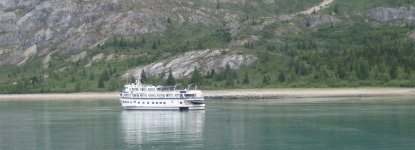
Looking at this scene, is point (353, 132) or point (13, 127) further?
point (13, 127)

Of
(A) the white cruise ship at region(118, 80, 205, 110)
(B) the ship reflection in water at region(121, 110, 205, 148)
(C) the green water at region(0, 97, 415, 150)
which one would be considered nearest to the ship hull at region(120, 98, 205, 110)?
(A) the white cruise ship at region(118, 80, 205, 110)

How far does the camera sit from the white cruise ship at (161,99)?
5709 inches

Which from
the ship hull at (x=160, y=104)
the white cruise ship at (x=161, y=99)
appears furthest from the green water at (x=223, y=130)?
the white cruise ship at (x=161, y=99)

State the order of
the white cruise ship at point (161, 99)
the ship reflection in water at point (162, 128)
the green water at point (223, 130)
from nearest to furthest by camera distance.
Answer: the green water at point (223, 130) < the ship reflection in water at point (162, 128) < the white cruise ship at point (161, 99)

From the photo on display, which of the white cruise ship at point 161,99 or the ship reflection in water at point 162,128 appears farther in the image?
the white cruise ship at point 161,99

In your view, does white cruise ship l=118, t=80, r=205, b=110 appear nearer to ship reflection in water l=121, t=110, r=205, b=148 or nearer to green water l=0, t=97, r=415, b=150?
ship reflection in water l=121, t=110, r=205, b=148

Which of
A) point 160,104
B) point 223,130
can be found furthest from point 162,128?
point 160,104

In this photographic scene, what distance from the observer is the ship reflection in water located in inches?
3260

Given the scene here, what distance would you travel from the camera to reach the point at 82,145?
263 ft

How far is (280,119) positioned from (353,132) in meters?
23.8

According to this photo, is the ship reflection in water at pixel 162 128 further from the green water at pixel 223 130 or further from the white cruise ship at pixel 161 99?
the white cruise ship at pixel 161 99

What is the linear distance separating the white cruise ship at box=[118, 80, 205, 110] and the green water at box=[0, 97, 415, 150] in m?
11.5

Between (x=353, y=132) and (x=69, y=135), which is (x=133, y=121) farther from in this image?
(x=353, y=132)

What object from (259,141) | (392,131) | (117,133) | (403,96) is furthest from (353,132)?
(403,96)
